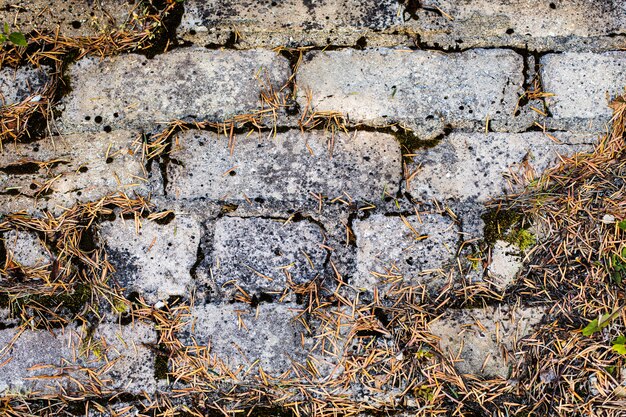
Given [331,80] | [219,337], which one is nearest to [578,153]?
[331,80]

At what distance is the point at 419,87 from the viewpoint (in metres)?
1.88

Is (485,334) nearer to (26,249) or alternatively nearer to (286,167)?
(286,167)

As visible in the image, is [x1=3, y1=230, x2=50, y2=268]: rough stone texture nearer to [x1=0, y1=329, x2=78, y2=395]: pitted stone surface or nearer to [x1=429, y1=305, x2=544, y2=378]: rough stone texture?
[x1=0, y1=329, x2=78, y2=395]: pitted stone surface

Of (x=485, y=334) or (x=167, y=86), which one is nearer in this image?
(x=485, y=334)

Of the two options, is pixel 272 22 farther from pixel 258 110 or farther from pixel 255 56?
pixel 258 110

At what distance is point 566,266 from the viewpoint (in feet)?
5.73

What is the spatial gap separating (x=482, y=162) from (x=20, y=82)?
166 centimetres

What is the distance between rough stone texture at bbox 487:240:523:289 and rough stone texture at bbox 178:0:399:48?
0.85 metres

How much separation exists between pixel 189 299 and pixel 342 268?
1.73 ft

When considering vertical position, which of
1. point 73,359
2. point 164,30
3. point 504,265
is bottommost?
point 73,359

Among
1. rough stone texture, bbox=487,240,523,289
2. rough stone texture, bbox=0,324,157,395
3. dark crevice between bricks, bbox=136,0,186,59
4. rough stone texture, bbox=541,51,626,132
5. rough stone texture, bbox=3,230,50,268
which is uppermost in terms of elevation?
dark crevice between bricks, bbox=136,0,186,59

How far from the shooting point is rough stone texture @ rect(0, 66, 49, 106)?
1887 millimetres

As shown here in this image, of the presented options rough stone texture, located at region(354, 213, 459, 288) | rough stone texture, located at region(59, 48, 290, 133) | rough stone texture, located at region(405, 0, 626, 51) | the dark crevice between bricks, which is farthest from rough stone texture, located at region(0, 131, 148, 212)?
rough stone texture, located at region(405, 0, 626, 51)

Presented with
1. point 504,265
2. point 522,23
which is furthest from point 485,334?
point 522,23
